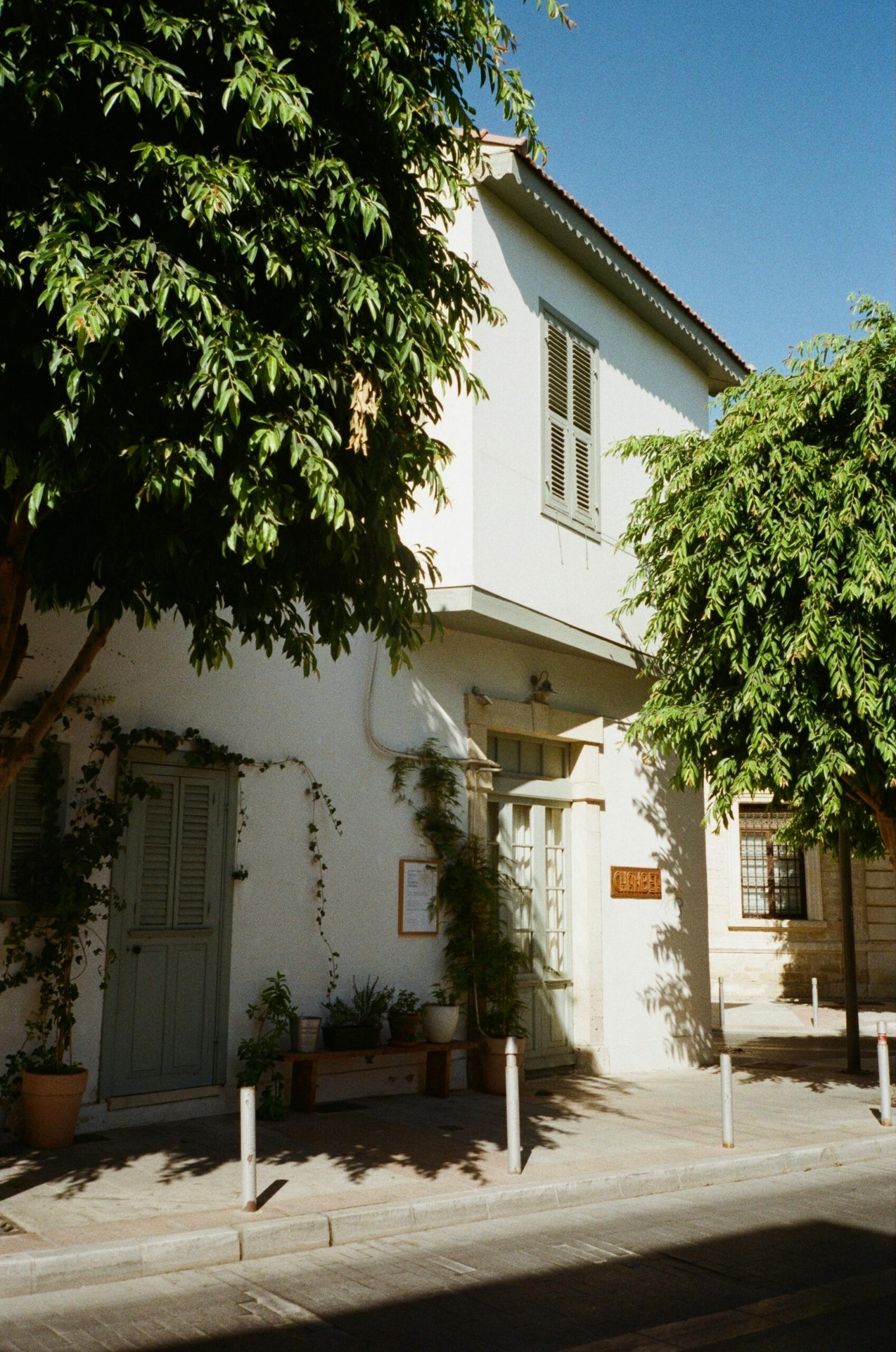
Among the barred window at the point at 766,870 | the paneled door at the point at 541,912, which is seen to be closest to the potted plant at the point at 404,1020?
the paneled door at the point at 541,912

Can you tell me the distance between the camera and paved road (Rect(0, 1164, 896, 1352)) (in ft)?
15.1

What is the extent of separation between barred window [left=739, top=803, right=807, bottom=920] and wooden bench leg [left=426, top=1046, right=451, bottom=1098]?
52.9 ft

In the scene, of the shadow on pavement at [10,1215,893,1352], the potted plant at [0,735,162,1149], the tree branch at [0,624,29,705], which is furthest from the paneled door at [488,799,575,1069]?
the tree branch at [0,624,29,705]

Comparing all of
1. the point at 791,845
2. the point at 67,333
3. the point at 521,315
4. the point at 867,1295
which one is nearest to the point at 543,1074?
the point at 791,845

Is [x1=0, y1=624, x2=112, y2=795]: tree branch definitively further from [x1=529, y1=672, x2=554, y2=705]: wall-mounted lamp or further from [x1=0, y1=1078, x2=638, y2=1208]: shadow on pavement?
[x1=529, y1=672, x2=554, y2=705]: wall-mounted lamp

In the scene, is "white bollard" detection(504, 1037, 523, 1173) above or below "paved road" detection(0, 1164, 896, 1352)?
above

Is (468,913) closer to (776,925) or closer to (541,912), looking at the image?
(541,912)

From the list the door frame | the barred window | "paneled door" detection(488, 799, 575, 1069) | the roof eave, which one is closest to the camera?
the door frame

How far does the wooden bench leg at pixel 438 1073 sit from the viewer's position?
988 cm

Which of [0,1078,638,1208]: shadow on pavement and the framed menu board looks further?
the framed menu board

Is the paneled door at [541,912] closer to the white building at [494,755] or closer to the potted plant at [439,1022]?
the white building at [494,755]

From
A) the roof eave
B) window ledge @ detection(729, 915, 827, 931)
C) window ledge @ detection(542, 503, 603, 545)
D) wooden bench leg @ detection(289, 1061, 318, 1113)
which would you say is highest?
the roof eave

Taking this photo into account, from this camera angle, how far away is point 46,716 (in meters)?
6.14

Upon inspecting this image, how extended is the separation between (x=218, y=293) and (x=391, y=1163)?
17.5ft
